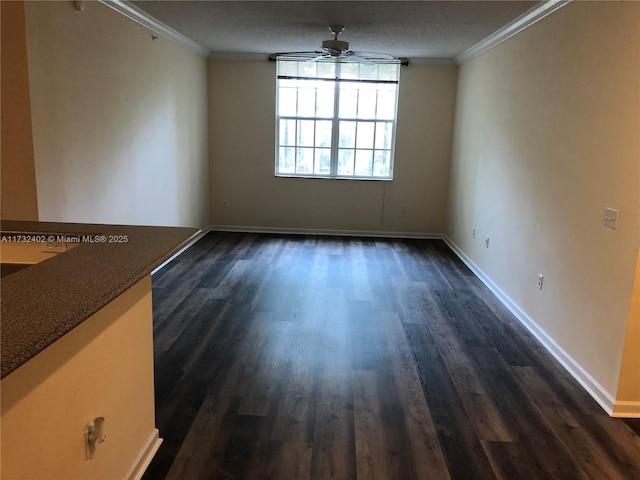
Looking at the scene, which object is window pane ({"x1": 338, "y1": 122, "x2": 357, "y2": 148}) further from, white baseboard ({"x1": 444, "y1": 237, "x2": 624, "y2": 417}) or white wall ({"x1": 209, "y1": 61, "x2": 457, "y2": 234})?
white baseboard ({"x1": 444, "y1": 237, "x2": 624, "y2": 417})

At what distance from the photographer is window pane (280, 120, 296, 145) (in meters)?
6.85

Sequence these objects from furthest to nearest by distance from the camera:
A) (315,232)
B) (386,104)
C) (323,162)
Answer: (315,232) → (323,162) → (386,104)

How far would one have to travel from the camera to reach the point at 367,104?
677cm

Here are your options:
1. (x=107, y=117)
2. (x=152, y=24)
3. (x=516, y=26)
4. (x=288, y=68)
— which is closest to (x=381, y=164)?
(x=288, y=68)

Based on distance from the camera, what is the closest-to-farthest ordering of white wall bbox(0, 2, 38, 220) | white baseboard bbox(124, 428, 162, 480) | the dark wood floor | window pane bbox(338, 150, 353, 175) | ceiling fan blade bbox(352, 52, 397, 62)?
white baseboard bbox(124, 428, 162, 480)
the dark wood floor
white wall bbox(0, 2, 38, 220)
ceiling fan blade bbox(352, 52, 397, 62)
window pane bbox(338, 150, 353, 175)

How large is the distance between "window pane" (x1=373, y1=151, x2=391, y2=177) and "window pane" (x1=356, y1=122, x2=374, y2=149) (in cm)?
17

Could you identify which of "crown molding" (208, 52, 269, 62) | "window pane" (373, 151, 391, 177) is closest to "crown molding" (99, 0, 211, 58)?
"crown molding" (208, 52, 269, 62)

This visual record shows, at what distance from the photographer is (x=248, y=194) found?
698cm

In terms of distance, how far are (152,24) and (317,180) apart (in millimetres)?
3056

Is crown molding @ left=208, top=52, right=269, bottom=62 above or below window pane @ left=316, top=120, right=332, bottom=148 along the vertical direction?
above

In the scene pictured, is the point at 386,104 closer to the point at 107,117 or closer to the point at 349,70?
the point at 349,70

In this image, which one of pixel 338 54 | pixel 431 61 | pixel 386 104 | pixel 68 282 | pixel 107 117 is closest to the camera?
pixel 68 282

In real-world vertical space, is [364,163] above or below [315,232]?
above

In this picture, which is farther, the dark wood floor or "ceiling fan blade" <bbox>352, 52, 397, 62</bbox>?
"ceiling fan blade" <bbox>352, 52, 397, 62</bbox>
